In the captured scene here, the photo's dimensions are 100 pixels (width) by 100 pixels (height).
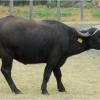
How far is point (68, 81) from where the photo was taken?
53.2 ft

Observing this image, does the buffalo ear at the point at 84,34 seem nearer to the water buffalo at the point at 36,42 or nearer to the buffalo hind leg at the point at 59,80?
the water buffalo at the point at 36,42

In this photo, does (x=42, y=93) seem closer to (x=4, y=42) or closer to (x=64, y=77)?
(x=4, y=42)

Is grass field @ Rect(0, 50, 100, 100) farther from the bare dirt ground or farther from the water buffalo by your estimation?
the water buffalo

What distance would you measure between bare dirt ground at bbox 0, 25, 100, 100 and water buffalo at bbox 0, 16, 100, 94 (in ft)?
1.30

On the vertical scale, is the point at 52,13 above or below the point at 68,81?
below

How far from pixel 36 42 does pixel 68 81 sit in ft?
8.49

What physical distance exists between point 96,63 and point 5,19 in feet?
21.1

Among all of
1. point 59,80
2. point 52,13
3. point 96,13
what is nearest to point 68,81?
point 59,80

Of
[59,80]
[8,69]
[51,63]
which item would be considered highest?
[51,63]

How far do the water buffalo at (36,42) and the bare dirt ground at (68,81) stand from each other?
0.40 m

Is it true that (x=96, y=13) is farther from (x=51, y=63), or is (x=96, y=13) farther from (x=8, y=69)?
(x=8, y=69)

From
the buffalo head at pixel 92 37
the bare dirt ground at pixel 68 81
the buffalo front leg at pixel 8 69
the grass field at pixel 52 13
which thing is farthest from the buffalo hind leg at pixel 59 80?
the grass field at pixel 52 13

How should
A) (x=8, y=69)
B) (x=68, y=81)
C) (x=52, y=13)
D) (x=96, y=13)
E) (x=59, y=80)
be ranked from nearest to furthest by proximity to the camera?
(x=8, y=69) → (x=59, y=80) → (x=68, y=81) → (x=52, y=13) → (x=96, y=13)

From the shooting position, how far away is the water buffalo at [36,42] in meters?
13.8
